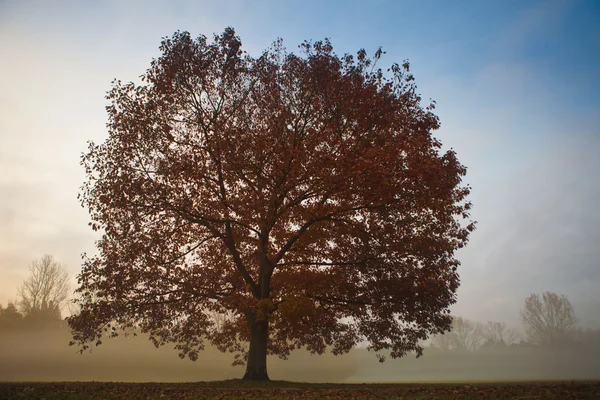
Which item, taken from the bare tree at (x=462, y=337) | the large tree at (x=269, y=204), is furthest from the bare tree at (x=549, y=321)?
the large tree at (x=269, y=204)

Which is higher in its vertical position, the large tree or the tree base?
the large tree

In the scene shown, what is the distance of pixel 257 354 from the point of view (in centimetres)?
1897

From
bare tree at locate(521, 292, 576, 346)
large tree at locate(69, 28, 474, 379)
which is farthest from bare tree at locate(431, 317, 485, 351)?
large tree at locate(69, 28, 474, 379)

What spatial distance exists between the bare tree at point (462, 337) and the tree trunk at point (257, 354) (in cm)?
11756

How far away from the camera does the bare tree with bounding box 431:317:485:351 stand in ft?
405

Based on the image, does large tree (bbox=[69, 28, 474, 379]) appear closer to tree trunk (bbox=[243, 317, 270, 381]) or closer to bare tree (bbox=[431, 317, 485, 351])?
tree trunk (bbox=[243, 317, 270, 381])

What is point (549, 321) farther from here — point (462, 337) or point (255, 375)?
point (255, 375)

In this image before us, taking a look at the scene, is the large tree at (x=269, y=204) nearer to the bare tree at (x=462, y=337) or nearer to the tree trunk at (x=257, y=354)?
the tree trunk at (x=257, y=354)

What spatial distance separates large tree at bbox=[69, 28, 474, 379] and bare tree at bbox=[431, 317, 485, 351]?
385 ft

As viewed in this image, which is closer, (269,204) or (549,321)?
(269,204)

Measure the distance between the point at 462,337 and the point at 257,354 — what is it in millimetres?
124132

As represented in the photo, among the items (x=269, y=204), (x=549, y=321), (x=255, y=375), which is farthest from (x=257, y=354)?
(x=549, y=321)

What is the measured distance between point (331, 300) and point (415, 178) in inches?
311

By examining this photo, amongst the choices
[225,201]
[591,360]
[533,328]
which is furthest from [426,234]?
[591,360]
